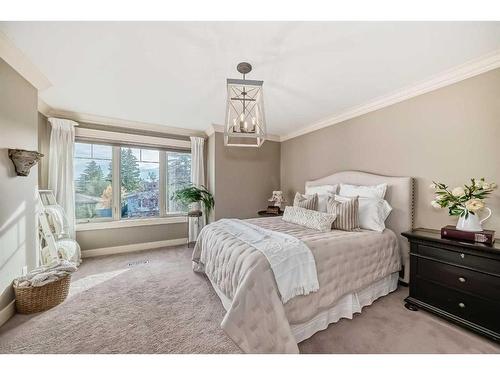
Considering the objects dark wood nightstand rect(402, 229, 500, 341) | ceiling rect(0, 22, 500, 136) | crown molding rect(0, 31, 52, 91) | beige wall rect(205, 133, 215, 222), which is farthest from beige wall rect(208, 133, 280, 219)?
dark wood nightstand rect(402, 229, 500, 341)

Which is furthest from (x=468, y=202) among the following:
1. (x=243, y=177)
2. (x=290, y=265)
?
(x=243, y=177)

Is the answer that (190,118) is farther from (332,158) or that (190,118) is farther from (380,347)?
(380,347)

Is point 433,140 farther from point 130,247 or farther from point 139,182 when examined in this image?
point 130,247

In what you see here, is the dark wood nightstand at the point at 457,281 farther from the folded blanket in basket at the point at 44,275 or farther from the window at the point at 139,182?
the window at the point at 139,182

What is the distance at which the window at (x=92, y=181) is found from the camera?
348cm

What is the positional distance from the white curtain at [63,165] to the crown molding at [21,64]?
1.01 m

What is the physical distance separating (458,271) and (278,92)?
2.61m

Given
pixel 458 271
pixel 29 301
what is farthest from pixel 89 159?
pixel 458 271

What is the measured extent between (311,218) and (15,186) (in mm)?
3138

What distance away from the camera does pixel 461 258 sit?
1695 mm

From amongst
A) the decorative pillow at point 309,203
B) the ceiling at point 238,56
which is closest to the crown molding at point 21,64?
the ceiling at point 238,56

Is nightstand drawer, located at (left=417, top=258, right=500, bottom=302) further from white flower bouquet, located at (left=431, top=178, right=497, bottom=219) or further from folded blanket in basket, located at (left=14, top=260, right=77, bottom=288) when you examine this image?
folded blanket in basket, located at (left=14, top=260, right=77, bottom=288)

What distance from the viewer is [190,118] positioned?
3.61 meters
